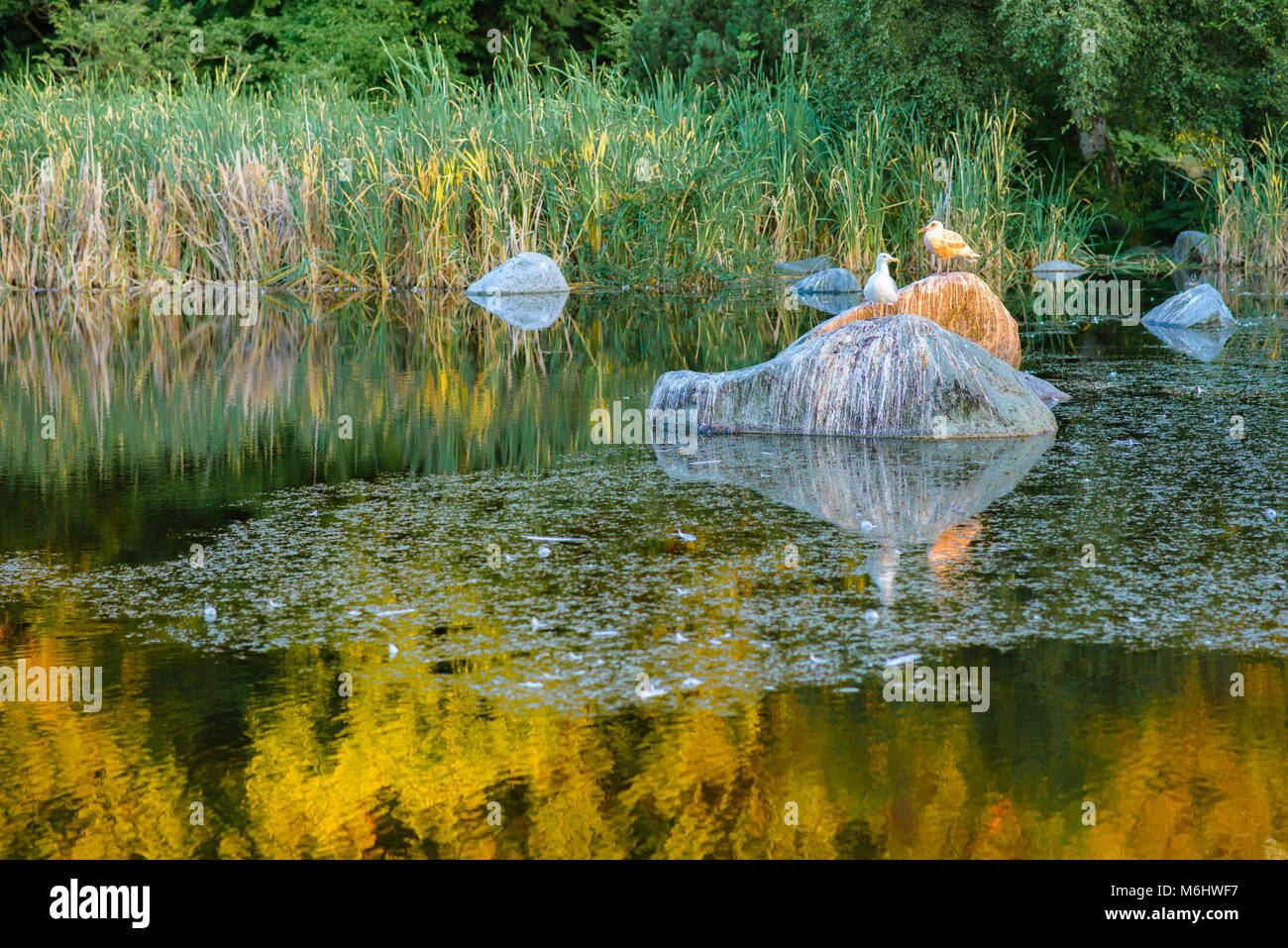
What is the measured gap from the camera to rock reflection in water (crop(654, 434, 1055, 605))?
234 inches

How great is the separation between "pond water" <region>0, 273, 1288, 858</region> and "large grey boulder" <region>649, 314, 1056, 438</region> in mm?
231

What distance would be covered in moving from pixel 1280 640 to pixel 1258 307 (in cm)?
1153

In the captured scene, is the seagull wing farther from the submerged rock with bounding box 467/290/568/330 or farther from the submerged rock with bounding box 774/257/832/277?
the submerged rock with bounding box 774/257/832/277

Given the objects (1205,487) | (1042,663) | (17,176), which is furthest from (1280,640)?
(17,176)

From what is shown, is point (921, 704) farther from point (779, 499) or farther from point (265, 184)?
point (265, 184)

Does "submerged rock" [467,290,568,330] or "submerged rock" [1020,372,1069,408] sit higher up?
"submerged rock" [467,290,568,330]

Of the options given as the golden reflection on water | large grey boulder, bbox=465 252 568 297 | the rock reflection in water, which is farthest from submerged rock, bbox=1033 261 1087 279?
the golden reflection on water

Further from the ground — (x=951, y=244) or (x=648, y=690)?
(x=951, y=244)

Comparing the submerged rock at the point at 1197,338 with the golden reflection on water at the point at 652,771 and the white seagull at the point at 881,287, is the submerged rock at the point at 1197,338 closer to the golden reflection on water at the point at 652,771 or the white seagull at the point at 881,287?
the white seagull at the point at 881,287

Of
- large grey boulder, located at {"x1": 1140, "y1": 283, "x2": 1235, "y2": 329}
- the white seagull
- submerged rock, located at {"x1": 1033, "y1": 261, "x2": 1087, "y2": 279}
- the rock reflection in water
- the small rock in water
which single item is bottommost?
the small rock in water

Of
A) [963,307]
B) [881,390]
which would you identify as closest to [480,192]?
[963,307]

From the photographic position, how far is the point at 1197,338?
41.7 feet

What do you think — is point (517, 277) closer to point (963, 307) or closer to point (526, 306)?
point (526, 306)

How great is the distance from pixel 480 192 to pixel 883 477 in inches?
430
